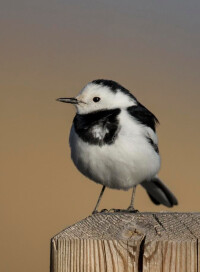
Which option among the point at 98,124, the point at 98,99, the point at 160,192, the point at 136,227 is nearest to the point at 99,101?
the point at 98,99

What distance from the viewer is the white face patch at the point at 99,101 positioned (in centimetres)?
541

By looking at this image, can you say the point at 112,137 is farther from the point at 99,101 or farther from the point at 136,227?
the point at 136,227

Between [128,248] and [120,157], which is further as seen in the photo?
[120,157]

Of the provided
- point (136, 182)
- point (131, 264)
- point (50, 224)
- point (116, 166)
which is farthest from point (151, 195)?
point (131, 264)

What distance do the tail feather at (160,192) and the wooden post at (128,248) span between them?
11.2ft

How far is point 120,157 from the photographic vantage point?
17.0 ft

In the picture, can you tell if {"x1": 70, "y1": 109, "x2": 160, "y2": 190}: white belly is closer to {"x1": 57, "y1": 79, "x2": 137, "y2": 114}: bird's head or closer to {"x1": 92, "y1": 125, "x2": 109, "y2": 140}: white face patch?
{"x1": 92, "y1": 125, "x2": 109, "y2": 140}: white face patch

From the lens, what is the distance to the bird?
16.9 feet

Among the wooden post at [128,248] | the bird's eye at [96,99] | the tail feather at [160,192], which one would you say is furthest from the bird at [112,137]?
the wooden post at [128,248]

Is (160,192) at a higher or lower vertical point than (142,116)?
lower

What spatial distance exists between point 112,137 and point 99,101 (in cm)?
42

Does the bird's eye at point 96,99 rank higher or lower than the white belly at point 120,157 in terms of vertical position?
higher

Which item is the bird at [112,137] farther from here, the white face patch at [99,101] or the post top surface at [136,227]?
the post top surface at [136,227]

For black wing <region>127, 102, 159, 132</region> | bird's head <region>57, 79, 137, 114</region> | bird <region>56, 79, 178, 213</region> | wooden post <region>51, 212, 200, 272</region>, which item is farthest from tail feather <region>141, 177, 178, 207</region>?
wooden post <region>51, 212, 200, 272</region>
